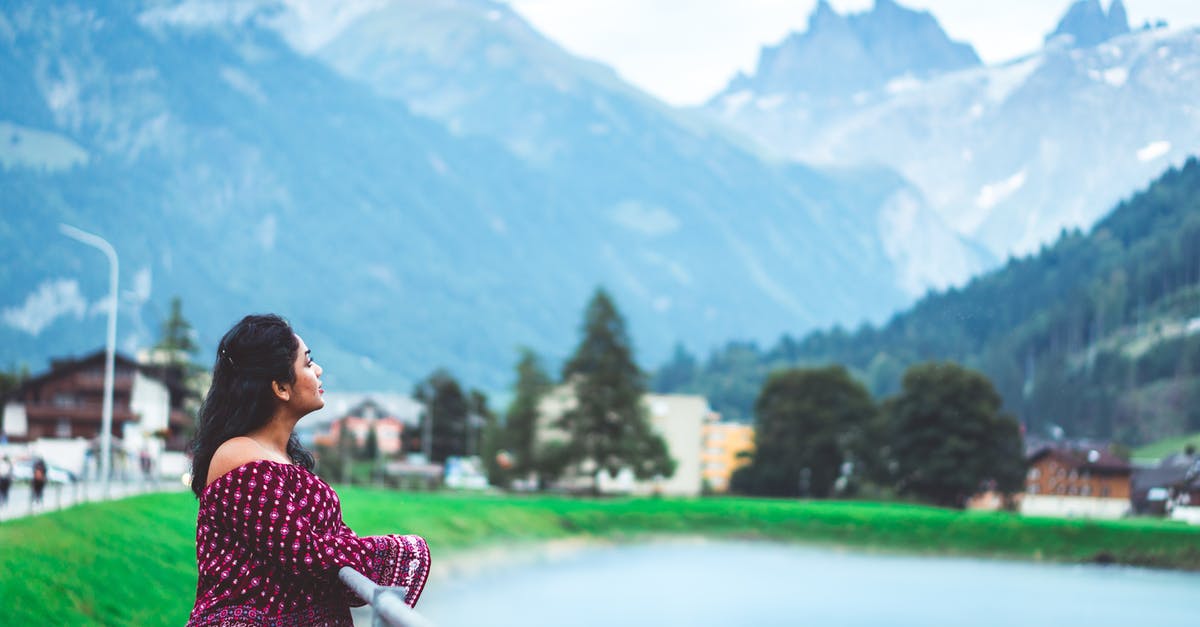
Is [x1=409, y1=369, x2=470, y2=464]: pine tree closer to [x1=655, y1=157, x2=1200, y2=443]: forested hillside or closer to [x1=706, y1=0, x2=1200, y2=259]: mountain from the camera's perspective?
[x1=655, y1=157, x2=1200, y2=443]: forested hillside

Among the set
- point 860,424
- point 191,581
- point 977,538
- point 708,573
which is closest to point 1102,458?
point 860,424

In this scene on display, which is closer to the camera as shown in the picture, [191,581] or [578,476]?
[191,581]

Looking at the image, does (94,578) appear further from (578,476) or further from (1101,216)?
(1101,216)

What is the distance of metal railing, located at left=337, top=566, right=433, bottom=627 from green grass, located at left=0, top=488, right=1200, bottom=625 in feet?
37.6

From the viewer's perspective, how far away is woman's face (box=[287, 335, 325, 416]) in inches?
174

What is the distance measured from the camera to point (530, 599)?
5066 centimetres

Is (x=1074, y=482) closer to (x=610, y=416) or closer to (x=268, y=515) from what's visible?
(x=610, y=416)

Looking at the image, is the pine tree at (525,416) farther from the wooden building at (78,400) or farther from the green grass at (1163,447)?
the green grass at (1163,447)

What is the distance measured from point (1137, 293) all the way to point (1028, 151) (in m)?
41.2

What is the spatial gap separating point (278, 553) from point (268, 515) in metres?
0.10

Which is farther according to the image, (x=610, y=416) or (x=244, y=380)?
(x=610, y=416)

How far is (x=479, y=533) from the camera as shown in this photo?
61.5 m

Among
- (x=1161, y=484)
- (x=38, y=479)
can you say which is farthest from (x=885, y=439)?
(x=38, y=479)

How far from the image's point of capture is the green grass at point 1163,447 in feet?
353
